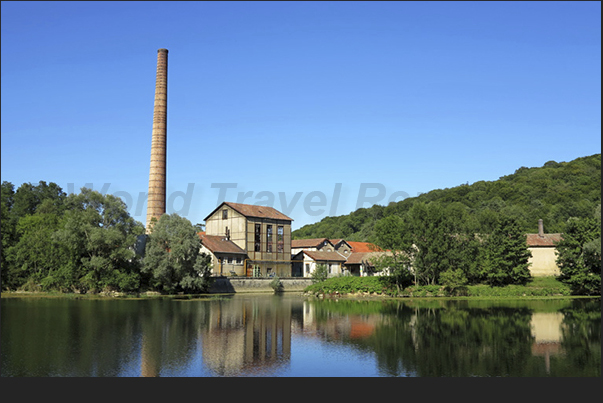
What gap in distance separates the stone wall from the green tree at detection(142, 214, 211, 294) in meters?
4.69

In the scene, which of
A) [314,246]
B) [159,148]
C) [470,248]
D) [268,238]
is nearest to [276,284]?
[268,238]

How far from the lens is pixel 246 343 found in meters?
21.1

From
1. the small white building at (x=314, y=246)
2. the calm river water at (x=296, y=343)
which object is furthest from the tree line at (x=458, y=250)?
the small white building at (x=314, y=246)

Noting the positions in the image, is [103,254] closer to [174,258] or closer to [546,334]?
[174,258]

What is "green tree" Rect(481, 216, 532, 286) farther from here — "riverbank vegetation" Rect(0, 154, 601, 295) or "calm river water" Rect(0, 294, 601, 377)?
"calm river water" Rect(0, 294, 601, 377)

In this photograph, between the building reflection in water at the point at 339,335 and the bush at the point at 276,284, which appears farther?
the bush at the point at 276,284

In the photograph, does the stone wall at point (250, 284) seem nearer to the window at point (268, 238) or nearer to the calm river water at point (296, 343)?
the window at point (268, 238)

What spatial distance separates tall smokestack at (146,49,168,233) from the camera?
60312mm

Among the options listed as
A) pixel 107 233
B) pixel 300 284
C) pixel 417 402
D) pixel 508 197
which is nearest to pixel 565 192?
pixel 508 197

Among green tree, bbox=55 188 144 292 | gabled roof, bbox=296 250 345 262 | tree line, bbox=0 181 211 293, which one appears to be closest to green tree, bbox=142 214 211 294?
tree line, bbox=0 181 211 293

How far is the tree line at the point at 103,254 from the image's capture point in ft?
156

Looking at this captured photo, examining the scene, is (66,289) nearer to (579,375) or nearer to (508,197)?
(579,375)

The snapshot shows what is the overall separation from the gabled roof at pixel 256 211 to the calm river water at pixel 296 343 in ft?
114

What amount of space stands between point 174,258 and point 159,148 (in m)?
16.7
